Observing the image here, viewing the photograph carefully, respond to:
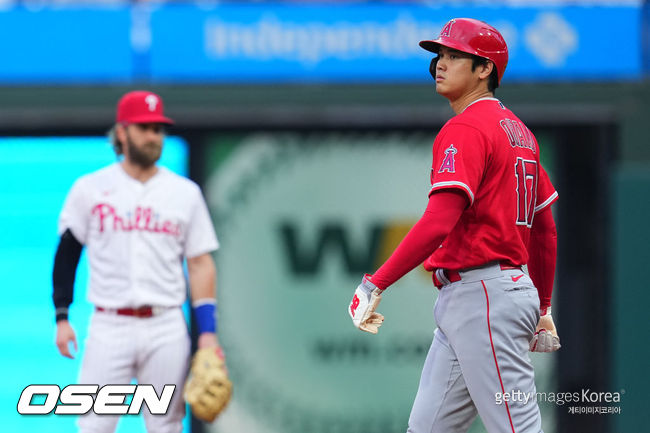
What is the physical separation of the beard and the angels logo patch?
1.82 m

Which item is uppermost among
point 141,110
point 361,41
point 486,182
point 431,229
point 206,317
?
point 361,41

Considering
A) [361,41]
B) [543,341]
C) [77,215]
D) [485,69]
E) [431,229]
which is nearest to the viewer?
[431,229]

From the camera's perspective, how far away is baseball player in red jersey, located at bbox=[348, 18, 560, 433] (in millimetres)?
3209

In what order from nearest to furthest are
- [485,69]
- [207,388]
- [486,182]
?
[486,182] < [485,69] < [207,388]

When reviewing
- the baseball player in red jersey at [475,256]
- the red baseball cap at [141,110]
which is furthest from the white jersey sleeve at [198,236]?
the baseball player in red jersey at [475,256]

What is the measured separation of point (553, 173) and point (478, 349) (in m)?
4.21

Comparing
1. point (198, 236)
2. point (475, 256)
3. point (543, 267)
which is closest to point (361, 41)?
point (198, 236)

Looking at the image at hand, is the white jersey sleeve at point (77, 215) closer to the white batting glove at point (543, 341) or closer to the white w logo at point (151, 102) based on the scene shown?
the white w logo at point (151, 102)

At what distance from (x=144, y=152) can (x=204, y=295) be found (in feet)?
2.35

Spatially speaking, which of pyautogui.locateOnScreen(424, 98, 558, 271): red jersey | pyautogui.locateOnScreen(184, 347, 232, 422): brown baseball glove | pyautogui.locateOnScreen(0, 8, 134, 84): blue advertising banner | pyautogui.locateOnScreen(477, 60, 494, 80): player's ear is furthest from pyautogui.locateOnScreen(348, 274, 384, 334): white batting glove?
pyautogui.locateOnScreen(0, 8, 134, 84): blue advertising banner

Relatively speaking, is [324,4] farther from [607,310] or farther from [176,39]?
[607,310]

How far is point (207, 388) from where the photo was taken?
4457 mm

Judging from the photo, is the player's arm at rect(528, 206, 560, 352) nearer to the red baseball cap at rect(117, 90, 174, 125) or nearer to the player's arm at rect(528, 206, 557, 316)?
the player's arm at rect(528, 206, 557, 316)

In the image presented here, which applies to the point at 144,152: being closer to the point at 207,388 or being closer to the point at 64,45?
the point at 207,388
